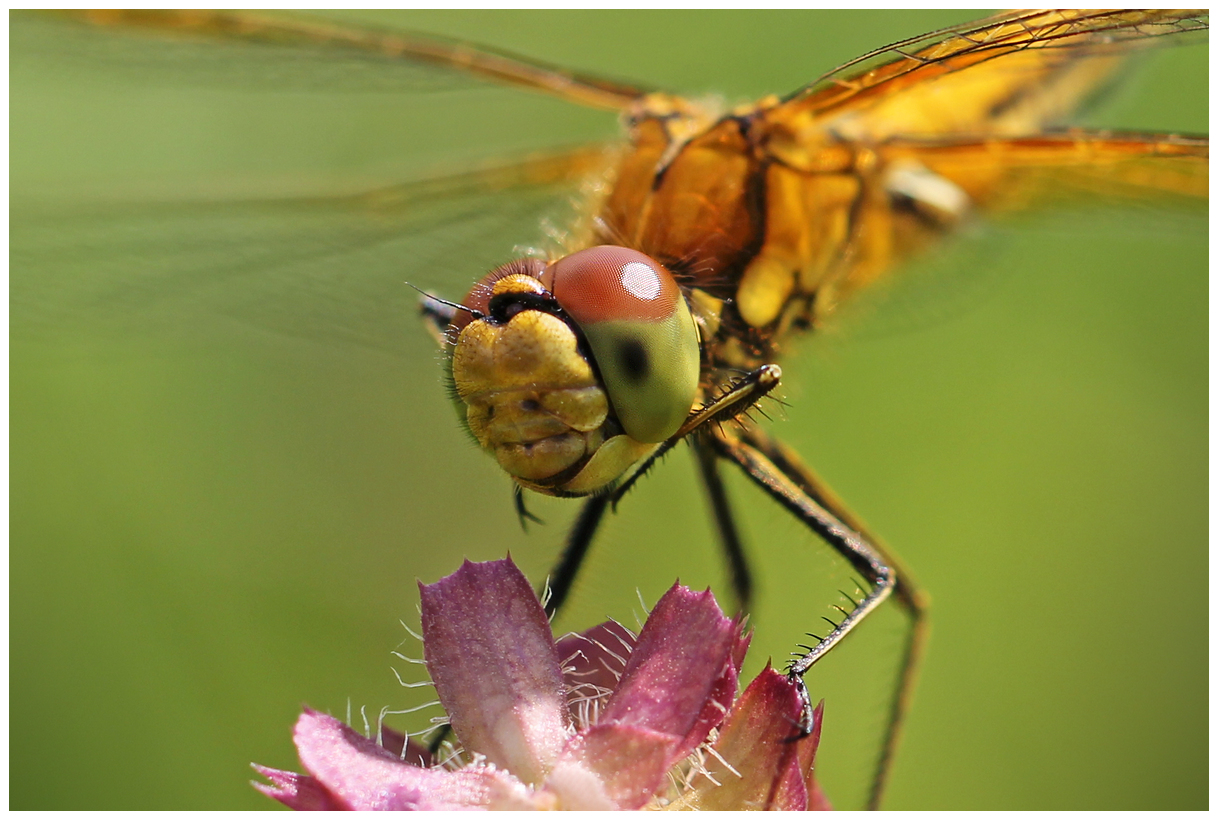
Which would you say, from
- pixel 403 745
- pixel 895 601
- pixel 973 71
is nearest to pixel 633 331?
pixel 403 745

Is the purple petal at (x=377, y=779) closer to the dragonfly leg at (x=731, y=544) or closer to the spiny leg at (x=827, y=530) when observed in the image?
the spiny leg at (x=827, y=530)

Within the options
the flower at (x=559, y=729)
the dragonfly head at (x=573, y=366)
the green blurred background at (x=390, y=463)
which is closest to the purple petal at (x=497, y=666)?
the flower at (x=559, y=729)

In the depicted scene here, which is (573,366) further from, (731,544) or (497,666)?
(731,544)

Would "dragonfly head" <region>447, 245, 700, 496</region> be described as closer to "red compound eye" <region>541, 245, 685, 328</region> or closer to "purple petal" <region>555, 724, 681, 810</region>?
"red compound eye" <region>541, 245, 685, 328</region>

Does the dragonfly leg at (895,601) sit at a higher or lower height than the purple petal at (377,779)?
lower

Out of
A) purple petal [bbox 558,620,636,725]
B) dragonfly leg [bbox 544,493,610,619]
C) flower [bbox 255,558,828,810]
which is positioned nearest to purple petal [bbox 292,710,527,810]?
flower [bbox 255,558,828,810]

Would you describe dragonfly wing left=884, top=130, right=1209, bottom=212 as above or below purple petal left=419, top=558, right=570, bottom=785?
above

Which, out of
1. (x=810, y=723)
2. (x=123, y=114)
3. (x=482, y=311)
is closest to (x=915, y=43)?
(x=482, y=311)
